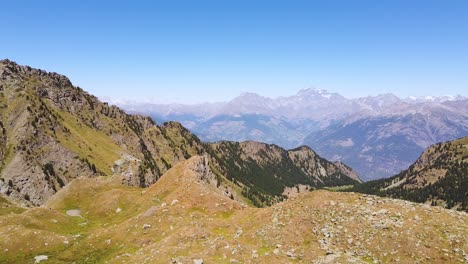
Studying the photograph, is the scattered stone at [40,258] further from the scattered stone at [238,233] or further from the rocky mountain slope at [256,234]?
the scattered stone at [238,233]

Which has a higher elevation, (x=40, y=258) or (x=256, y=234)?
(x=256, y=234)

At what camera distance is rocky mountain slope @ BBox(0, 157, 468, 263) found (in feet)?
126

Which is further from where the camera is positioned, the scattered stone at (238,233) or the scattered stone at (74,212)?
the scattered stone at (74,212)

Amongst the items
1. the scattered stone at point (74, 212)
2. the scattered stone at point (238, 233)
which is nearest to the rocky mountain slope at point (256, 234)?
the scattered stone at point (238, 233)

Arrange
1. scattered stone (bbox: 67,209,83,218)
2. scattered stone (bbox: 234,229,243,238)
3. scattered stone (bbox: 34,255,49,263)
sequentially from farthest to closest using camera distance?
scattered stone (bbox: 67,209,83,218) < scattered stone (bbox: 234,229,243,238) < scattered stone (bbox: 34,255,49,263)

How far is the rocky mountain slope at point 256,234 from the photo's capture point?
126 ft

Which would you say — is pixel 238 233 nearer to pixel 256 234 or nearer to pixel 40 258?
pixel 256 234

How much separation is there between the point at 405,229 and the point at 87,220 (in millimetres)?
55277

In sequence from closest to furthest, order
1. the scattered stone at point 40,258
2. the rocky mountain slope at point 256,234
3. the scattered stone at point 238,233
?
the rocky mountain slope at point 256,234, the scattered stone at point 40,258, the scattered stone at point 238,233

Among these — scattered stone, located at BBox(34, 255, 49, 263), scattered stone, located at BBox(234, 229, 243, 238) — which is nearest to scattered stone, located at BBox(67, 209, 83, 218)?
scattered stone, located at BBox(34, 255, 49, 263)

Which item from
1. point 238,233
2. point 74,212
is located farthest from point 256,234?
point 74,212

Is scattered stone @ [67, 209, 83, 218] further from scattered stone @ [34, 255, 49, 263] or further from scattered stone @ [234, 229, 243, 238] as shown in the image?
scattered stone @ [234, 229, 243, 238]

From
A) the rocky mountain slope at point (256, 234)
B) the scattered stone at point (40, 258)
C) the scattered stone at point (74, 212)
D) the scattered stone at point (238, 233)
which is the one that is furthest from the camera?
the scattered stone at point (74, 212)

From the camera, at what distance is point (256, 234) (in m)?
46.1
